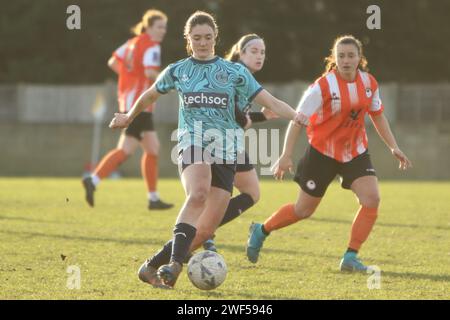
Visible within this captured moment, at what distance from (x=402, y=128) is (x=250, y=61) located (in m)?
18.1

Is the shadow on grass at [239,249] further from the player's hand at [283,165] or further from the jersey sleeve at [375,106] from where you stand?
the player's hand at [283,165]

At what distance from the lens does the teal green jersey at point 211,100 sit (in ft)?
20.5

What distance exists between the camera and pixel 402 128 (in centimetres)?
2558

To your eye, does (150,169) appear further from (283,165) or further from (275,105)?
(275,105)

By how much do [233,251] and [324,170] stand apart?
4.14 ft

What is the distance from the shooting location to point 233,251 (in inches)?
327

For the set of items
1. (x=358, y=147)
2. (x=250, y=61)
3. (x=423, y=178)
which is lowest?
(x=423, y=178)

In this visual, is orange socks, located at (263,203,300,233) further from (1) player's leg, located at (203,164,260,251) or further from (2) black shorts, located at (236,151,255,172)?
(2) black shorts, located at (236,151,255,172)

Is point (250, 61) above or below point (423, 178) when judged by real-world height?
above

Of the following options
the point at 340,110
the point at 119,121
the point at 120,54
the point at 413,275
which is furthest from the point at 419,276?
the point at 120,54

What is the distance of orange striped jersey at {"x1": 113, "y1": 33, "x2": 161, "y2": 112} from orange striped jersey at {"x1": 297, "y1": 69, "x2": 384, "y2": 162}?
16.3 feet

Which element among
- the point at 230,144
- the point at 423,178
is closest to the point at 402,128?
the point at 423,178

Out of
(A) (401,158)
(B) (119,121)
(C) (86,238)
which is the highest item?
(B) (119,121)
